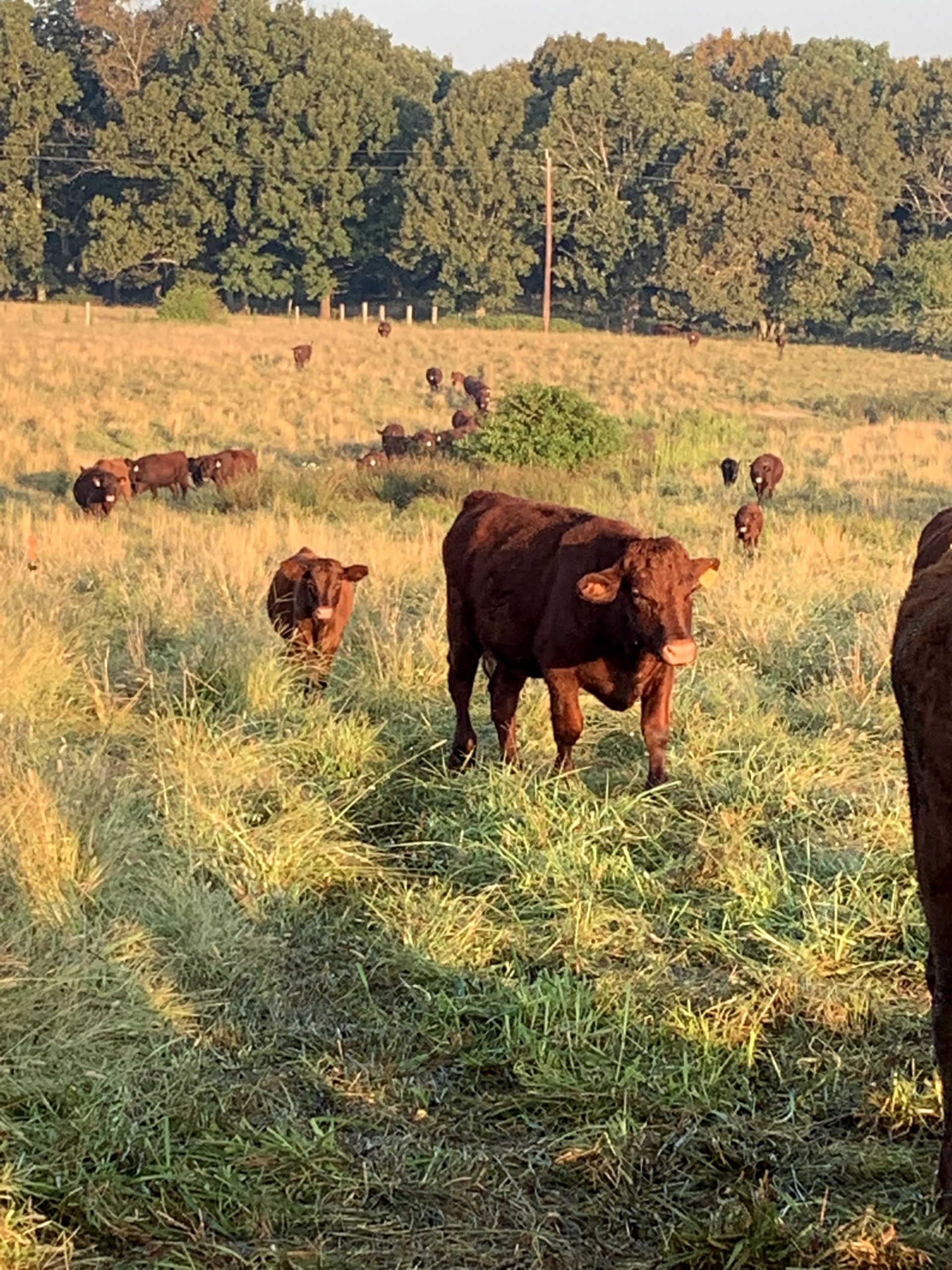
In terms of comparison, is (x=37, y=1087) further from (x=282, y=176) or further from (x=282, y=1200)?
(x=282, y=176)

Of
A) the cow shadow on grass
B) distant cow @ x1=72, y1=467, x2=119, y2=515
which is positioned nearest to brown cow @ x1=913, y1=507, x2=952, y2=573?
distant cow @ x1=72, y1=467, x2=119, y2=515

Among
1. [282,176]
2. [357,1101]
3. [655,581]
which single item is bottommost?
[357,1101]

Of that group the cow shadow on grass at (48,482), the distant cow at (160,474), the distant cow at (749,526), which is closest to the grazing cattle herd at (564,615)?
the distant cow at (749,526)

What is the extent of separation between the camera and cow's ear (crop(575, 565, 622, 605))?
6363 millimetres

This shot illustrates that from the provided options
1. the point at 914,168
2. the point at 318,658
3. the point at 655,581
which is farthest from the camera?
the point at 914,168

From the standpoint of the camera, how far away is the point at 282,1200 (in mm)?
3715

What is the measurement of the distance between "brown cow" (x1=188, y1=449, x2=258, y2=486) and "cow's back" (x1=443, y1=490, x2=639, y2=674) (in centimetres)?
1251

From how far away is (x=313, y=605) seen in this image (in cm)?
939

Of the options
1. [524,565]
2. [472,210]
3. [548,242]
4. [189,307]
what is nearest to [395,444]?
[524,565]

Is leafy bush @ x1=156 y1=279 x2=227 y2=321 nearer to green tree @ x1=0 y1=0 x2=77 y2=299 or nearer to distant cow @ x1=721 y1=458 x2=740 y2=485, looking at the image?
green tree @ x1=0 y1=0 x2=77 y2=299

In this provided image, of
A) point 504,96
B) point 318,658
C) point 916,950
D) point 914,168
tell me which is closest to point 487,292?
point 504,96

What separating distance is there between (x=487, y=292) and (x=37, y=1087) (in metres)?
64.0

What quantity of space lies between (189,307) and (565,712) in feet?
158

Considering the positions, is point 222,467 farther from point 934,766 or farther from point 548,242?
point 548,242
